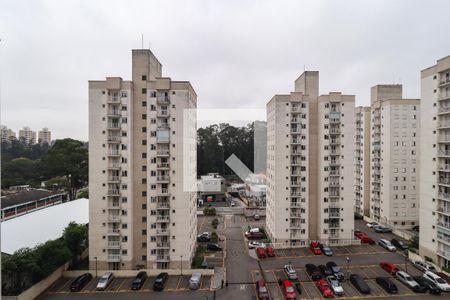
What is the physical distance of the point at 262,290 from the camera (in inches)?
1003

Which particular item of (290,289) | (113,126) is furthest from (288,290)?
(113,126)

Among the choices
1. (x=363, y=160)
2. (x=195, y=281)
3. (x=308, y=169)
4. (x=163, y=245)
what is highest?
(x=363, y=160)

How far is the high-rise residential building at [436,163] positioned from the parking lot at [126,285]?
2548 centimetres

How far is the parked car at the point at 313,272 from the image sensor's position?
28.3m

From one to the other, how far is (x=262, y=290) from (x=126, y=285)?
1373 cm

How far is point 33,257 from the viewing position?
25781 mm

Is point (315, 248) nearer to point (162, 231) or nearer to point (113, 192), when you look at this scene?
point (162, 231)

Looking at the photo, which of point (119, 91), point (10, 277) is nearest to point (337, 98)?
point (119, 91)

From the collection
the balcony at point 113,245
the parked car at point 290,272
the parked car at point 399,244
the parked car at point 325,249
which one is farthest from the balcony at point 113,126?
the parked car at point 399,244

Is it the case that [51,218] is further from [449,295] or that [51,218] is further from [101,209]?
[449,295]

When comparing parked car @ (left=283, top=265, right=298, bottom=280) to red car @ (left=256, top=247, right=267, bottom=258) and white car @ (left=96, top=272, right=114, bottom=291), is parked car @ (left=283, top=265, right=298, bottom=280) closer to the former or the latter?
red car @ (left=256, top=247, right=267, bottom=258)

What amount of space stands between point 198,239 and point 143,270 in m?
11.5

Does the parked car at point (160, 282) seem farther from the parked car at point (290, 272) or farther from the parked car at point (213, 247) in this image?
the parked car at point (290, 272)

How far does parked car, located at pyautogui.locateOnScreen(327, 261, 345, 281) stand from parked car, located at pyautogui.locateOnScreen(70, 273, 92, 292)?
25.8m
